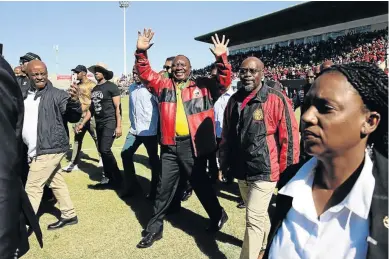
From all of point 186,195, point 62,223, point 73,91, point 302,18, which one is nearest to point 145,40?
point 73,91

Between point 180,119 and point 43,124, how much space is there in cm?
152

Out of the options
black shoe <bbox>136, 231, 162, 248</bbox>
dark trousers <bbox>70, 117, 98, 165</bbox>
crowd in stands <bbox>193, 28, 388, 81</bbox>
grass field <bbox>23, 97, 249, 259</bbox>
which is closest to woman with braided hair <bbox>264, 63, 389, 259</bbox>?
grass field <bbox>23, 97, 249, 259</bbox>

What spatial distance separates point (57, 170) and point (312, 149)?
3672 millimetres

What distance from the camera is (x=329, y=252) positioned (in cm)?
141

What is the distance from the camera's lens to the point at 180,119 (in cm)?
399

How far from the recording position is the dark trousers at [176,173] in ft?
13.3

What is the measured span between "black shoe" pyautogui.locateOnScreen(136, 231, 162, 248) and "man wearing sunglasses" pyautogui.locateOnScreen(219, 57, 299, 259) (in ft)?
3.89

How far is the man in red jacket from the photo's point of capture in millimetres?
3967

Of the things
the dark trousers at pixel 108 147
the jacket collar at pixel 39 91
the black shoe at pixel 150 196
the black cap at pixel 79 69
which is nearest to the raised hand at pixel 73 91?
the jacket collar at pixel 39 91

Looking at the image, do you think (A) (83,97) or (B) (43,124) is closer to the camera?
(B) (43,124)

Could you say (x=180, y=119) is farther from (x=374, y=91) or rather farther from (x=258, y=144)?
(x=374, y=91)

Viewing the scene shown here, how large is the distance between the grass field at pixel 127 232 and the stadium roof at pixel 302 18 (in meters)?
28.8

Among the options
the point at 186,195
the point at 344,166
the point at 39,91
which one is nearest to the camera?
the point at 344,166

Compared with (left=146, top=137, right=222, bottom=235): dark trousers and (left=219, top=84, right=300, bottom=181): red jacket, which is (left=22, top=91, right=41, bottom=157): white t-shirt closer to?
(left=146, top=137, right=222, bottom=235): dark trousers
